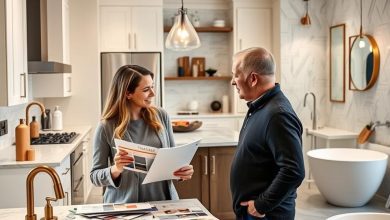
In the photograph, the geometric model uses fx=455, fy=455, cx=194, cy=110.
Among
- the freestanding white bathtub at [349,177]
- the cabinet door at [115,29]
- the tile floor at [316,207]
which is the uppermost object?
the cabinet door at [115,29]

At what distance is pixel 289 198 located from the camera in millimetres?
2129

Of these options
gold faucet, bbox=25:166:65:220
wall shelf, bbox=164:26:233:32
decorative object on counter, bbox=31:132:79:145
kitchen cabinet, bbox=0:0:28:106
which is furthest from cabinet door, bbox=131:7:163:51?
gold faucet, bbox=25:166:65:220

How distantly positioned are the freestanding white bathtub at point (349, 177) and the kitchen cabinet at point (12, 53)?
304 centimetres

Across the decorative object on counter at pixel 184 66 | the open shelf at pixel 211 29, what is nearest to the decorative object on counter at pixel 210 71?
the decorative object on counter at pixel 184 66

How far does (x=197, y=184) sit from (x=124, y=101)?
72.7 inches

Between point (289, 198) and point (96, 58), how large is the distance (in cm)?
410

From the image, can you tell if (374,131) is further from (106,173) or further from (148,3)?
(106,173)

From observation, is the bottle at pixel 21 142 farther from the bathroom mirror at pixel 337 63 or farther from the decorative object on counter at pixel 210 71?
the bathroom mirror at pixel 337 63

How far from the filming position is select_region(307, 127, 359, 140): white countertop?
550cm

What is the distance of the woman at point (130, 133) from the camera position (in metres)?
2.23

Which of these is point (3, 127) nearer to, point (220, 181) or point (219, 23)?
point (220, 181)

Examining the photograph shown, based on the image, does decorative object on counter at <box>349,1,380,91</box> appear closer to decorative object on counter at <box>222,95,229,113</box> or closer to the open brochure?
decorative object on counter at <box>222,95,229,113</box>

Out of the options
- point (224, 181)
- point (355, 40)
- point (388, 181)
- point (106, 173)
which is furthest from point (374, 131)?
point (106, 173)

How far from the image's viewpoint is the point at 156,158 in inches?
78.3
